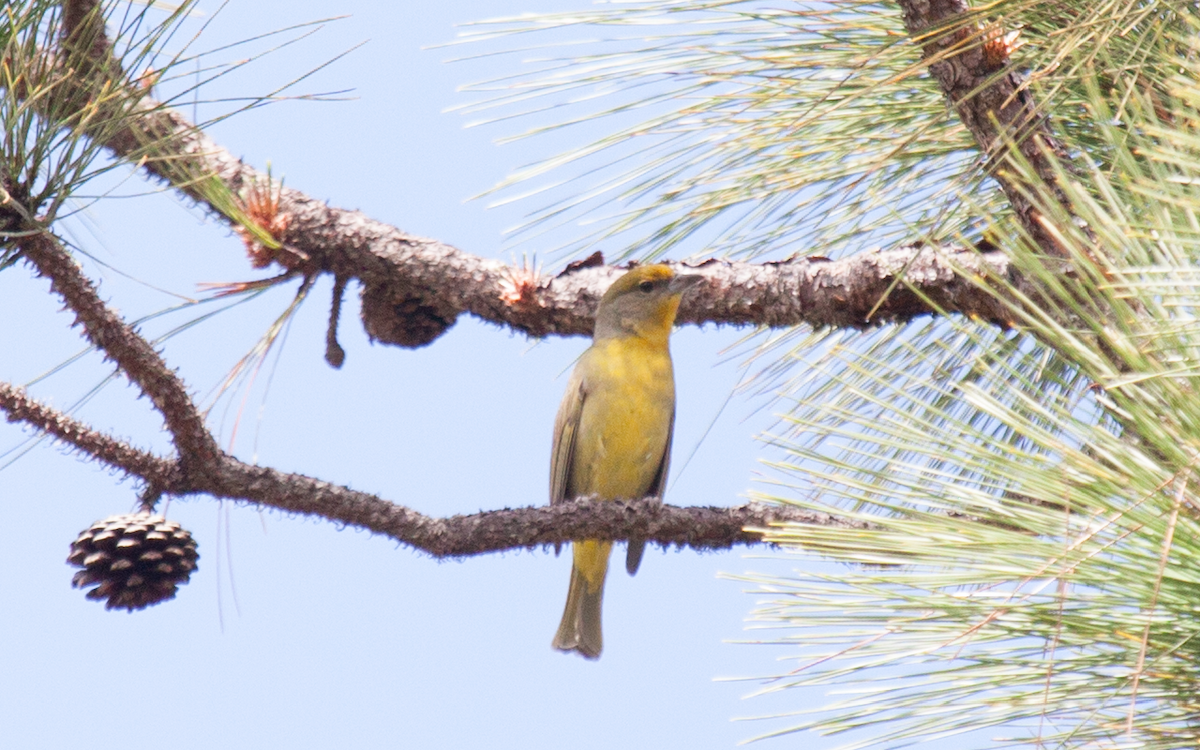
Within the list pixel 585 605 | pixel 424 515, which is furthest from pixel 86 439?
pixel 585 605

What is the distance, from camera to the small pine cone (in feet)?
9.68

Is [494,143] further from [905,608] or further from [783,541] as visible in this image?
[905,608]

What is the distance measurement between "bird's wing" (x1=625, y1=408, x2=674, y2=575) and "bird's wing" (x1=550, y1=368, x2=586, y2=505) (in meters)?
0.40

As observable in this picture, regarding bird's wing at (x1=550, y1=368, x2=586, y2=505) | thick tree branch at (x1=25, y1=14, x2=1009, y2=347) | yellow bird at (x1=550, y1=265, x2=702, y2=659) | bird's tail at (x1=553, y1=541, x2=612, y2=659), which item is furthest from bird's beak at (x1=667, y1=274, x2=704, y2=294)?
bird's tail at (x1=553, y1=541, x2=612, y2=659)

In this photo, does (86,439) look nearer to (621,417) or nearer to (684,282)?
(684,282)

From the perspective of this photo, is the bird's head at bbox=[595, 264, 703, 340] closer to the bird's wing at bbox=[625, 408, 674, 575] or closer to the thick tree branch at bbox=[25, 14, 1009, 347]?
the thick tree branch at bbox=[25, 14, 1009, 347]

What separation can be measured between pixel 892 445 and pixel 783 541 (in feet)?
0.81

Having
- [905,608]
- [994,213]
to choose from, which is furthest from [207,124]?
[994,213]

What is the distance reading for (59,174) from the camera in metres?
2.37

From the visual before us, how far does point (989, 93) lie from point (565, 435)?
3.01m

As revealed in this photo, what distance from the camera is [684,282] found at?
361 cm

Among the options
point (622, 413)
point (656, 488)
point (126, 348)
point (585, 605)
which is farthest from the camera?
point (585, 605)

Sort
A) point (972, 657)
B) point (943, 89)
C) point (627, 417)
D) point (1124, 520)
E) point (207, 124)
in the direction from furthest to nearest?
point (627, 417)
point (943, 89)
point (207, 124)
point (972, 657)
point (1124, 520)

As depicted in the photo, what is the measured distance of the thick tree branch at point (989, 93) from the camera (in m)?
2.60
